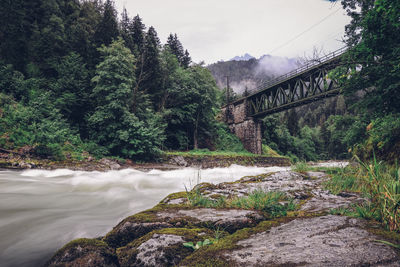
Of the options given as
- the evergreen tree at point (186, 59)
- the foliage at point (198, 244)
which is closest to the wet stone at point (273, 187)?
the foliage at point (198, 244)

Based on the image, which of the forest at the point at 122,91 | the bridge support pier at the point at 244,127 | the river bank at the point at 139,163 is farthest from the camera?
the bridge support pier at the point at 244,127

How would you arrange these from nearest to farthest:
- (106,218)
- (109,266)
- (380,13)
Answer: (109,266), (106,218), (380,13)

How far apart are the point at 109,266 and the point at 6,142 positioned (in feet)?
40.4

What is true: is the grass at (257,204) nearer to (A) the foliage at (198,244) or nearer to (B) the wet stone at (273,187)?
(B) the wet stone at (273,187)

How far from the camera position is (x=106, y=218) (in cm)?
365

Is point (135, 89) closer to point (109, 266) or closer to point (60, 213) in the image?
point (60, 213)

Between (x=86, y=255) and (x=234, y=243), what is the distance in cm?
142

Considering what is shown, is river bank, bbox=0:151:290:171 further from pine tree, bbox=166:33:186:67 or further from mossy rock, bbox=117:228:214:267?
pine tree, bbox=166:33:186:67

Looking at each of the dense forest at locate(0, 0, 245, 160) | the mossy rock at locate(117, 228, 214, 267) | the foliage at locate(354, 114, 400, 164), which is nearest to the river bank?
the dense forest at locate(0, 0, 245, 160)

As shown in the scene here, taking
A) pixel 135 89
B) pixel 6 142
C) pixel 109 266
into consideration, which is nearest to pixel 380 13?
pixel 109 266

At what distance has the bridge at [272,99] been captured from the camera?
20281 millimetres

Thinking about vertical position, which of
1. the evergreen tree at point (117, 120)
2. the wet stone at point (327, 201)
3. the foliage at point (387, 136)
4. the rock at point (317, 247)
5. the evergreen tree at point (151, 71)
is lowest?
the wet stone at point (327, 201)

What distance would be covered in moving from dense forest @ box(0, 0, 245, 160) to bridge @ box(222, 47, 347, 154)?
4.12m

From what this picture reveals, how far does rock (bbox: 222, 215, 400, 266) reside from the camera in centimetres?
122
